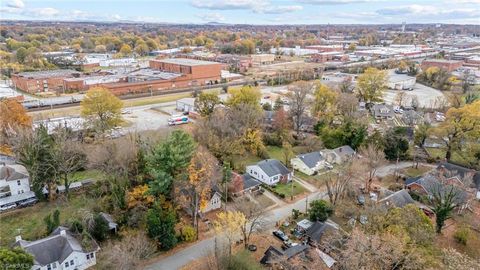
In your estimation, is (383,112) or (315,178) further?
(383,112)

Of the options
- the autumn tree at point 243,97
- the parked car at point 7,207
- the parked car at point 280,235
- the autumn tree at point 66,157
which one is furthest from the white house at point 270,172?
the parked car at point 7,207

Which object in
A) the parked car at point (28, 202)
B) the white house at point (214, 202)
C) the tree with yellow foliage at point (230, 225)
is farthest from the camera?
the parked car at point (28, 202)

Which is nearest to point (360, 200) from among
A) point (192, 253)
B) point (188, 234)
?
point (188, 234)

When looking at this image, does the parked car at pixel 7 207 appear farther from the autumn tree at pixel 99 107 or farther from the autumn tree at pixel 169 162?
the autumn tree at pixel 99 107

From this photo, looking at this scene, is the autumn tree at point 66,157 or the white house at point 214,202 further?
the white house at point 214,202

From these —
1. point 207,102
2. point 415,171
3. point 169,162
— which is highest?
point 207,102

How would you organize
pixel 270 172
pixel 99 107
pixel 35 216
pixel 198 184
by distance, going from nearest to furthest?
pixel 198 184 → pixel 35 216 → pixel 270 172 → pixel 99 107

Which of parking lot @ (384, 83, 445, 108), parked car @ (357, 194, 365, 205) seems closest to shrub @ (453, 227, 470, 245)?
parked car @ (357, 194, 365, 205)

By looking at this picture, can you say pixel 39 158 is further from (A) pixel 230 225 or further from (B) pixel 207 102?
(B) pixel 207 102

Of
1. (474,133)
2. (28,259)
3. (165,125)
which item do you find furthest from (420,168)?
(28,259)
